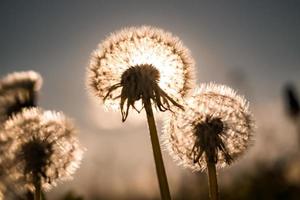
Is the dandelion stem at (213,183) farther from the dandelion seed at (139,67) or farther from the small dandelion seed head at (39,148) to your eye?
the small dandelion seed head at (39,148)

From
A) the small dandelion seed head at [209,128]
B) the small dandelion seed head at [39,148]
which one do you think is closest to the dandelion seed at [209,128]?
the small dandelion seed head at [209,128]

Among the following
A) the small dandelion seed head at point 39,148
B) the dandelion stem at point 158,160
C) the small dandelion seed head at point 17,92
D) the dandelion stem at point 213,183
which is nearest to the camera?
the dandelion stem at point 158,160

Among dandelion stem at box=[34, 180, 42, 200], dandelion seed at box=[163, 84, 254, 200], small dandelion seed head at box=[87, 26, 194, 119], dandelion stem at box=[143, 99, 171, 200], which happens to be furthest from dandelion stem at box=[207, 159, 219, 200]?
dandelion stem at box=[34, 180, 42, 200]

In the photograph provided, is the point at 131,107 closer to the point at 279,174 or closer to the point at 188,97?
the point at 188,97

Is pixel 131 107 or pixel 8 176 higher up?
pixel 131 107

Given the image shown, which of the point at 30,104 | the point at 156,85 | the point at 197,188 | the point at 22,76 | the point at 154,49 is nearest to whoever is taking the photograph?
the point at 156,85

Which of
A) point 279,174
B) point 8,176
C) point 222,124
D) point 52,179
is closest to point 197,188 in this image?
point 279,174

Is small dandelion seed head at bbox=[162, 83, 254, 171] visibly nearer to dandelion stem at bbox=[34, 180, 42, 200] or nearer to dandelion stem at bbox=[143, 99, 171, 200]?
dandelion stem at bbox=[143, 99, 171, 200]
